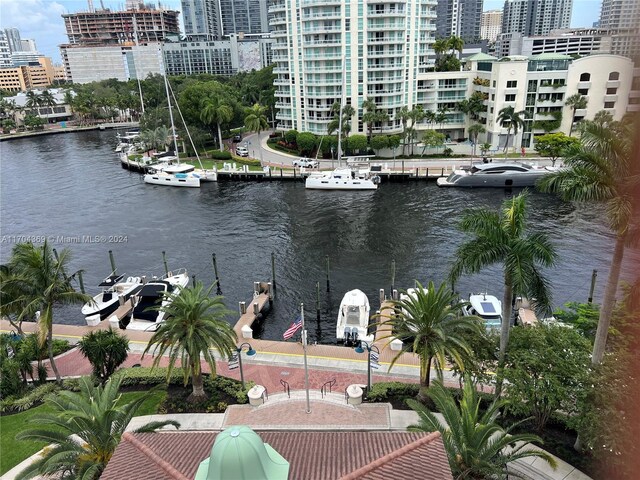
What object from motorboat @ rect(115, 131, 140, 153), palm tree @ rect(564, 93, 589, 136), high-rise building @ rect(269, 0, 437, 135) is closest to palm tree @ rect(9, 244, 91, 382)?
high-rise building @ rect(269, 0, 437, 135)

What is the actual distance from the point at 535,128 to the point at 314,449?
270 ft

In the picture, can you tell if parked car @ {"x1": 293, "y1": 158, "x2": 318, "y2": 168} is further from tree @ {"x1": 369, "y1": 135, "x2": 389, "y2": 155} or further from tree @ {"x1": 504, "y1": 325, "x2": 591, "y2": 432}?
tree @ {"x1": 504, "y1": 325, "x2": 591, "y2": 432}

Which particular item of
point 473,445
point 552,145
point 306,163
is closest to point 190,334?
point 473,445

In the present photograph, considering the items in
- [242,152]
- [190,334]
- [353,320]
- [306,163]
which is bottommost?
[353,320]

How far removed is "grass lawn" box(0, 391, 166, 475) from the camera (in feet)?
73.3

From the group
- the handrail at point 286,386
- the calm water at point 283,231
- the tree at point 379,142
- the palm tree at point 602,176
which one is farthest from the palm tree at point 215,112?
the palm tree at point 602,176

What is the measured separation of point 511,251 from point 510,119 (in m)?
64.6

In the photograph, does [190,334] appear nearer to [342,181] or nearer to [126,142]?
[342,181]

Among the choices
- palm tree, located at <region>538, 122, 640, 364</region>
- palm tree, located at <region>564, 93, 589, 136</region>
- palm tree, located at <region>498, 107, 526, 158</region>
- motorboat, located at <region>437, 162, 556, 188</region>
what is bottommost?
motorboat, located at <region>437, 162, 556, 188</region>

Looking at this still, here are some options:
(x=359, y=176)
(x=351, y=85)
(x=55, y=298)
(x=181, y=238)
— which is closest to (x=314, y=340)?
(x=55, y=298)

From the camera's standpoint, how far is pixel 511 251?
2141 cm

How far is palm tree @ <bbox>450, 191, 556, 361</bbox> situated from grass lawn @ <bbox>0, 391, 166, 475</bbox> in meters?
17.7

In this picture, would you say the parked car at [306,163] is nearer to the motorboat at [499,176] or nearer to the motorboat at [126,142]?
the motorboat at [499,176]

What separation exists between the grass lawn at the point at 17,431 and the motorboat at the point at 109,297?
1186 cm
